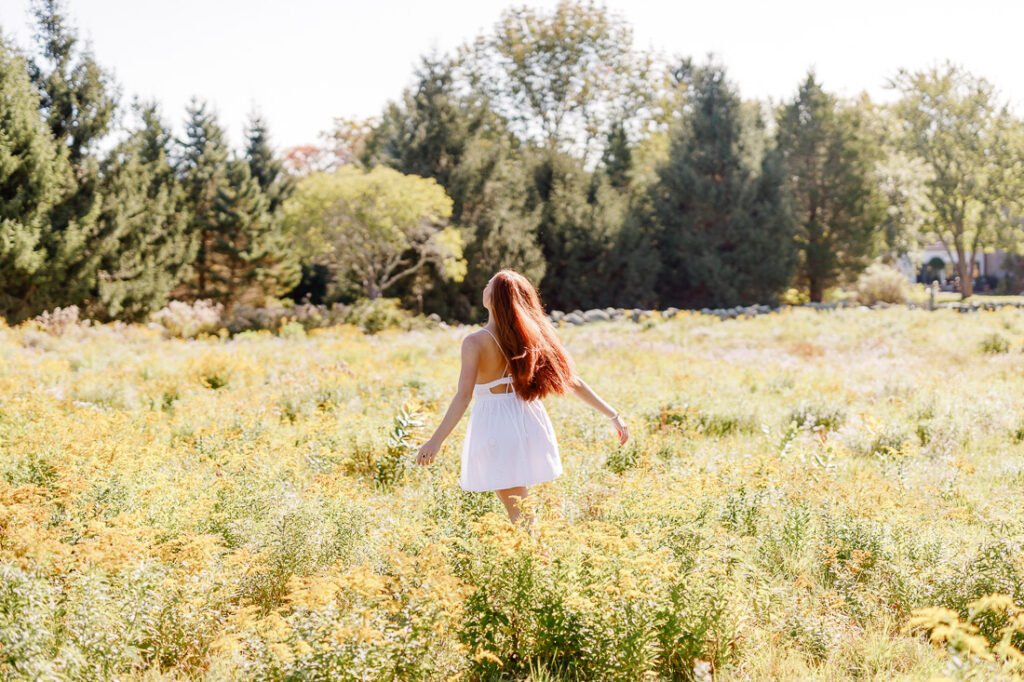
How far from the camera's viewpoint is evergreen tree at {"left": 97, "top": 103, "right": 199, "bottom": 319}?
66.4 ft

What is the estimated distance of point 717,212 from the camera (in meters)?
28.4

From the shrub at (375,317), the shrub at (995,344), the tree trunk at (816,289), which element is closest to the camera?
the shrub at (995,344)

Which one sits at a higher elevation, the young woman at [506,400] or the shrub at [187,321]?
the shrub at [187,321]

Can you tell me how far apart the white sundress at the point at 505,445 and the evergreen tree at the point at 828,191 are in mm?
28467

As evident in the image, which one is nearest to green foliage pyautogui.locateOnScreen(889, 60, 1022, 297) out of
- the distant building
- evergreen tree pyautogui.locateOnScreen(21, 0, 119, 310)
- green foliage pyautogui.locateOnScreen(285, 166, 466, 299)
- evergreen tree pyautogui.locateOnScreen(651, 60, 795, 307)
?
evergreen tree pyautogui.locateOnScreen(651, 60, 795, 307)

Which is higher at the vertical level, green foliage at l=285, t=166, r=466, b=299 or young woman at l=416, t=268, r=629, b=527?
green foliage at l=285, t=166, r=466, b=299

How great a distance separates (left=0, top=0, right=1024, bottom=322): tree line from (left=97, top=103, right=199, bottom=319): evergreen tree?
3.1 inches

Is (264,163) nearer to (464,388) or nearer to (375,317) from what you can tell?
(375,317)

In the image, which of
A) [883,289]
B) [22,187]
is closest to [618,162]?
[883,289]

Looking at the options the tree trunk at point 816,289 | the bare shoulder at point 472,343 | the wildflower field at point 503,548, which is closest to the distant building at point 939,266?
the tree trunk at point 816,289

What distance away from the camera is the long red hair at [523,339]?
Answer: 4.11 m

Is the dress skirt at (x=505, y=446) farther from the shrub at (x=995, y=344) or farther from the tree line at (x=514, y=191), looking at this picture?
the tree line at (x=514, y=191)

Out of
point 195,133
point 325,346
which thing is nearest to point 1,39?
point 195,133

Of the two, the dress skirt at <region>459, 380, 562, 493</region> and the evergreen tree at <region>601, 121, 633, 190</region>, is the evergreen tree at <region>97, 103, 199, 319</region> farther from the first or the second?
the dress skirt at <region>459, 380, 562, 493</region>
